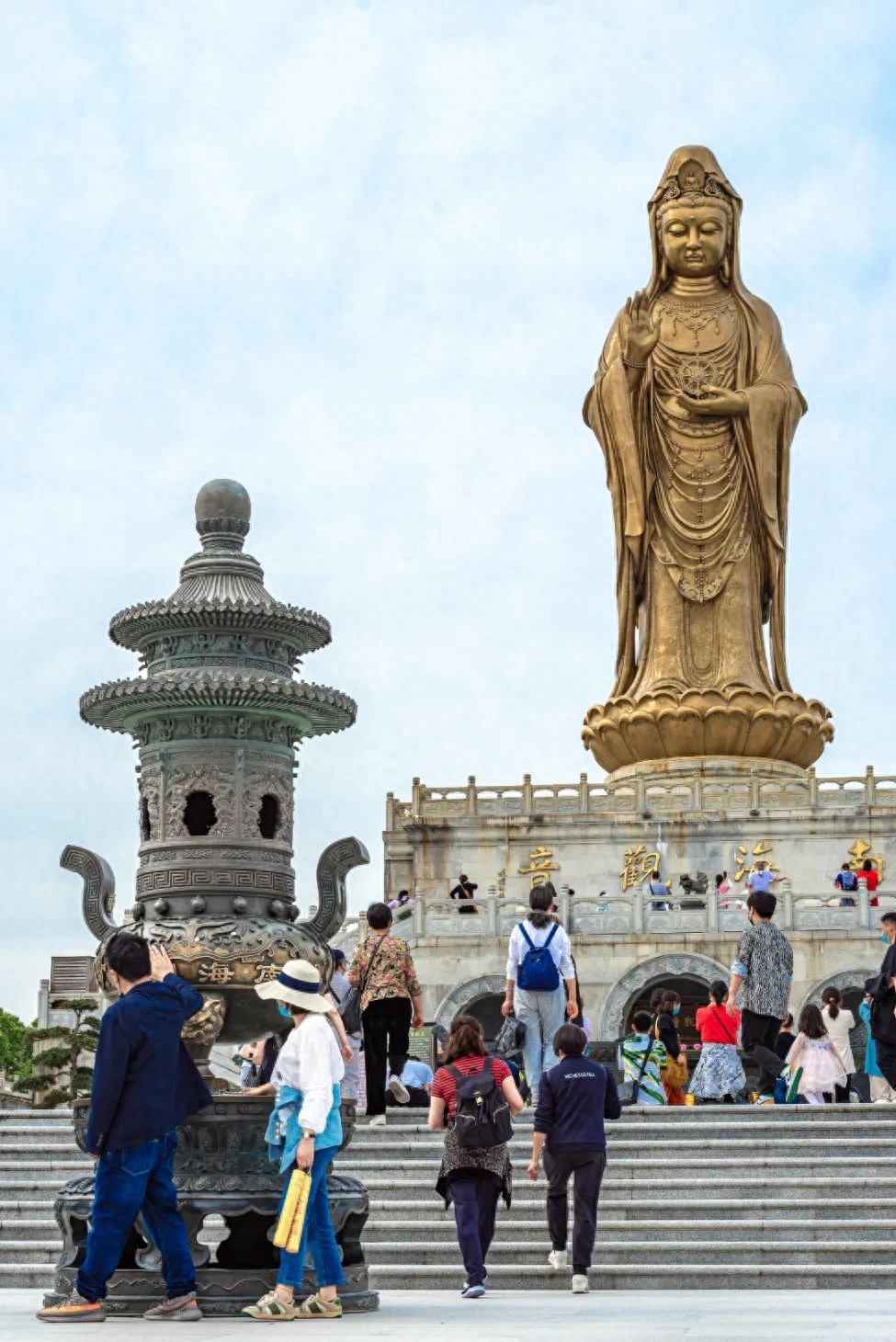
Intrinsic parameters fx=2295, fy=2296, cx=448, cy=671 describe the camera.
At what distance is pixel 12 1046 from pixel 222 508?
29249mm

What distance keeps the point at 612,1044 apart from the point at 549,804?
12463 mm

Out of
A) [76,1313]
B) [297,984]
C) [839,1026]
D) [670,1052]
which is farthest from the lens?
[670,1052]

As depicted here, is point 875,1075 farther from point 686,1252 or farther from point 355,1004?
point 686,1252

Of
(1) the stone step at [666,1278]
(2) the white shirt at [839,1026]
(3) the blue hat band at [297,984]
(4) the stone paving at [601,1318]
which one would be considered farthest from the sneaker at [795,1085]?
(3) the blue hat band at [297,984]

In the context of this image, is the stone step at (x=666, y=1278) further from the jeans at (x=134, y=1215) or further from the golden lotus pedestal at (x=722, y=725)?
the golden lotus pedestal at (x=722, y=725)

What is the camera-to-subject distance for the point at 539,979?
11.0 m

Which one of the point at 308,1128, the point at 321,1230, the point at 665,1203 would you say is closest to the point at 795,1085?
the point at 665,1203

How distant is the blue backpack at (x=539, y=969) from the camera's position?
11.0 meters

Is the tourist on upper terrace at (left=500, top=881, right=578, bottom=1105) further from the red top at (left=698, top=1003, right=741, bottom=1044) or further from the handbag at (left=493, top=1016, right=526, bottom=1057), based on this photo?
the red top at (left=698, top=1003, right=741, bottom=1044)

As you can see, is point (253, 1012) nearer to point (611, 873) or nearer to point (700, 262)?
point (611, 873)

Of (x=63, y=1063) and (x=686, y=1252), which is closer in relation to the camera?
(x=686, y=1252)

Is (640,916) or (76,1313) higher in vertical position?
(640,916)

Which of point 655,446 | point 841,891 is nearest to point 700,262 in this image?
point 655,446

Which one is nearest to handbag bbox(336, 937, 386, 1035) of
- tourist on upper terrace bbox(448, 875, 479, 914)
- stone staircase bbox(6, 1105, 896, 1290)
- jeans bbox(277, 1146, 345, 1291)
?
stone staircase bbox(6, 1105, 896, 1290)
